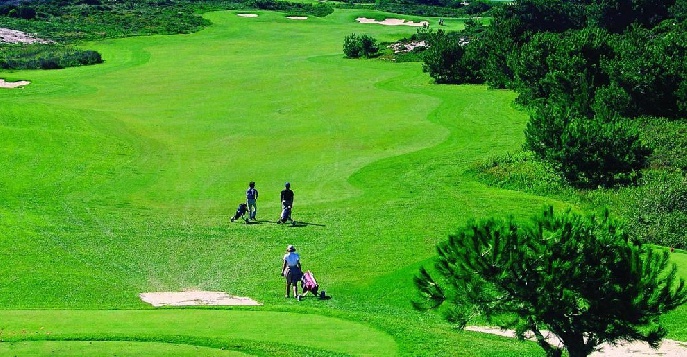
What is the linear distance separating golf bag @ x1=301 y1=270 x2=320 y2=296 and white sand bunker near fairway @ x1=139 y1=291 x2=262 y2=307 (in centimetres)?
205

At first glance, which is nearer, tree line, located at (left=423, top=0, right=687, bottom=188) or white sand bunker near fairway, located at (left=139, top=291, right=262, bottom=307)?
white sand bunker near fairway, located at (left=139, top=291, right=262, bottom=307)

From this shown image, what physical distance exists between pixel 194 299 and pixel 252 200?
477 inches

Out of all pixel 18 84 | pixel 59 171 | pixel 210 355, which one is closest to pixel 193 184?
pixel 59 171

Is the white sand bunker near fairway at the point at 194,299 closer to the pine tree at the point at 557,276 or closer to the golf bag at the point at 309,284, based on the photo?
the golf bag at the point at 309,284

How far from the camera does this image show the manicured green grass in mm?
23016

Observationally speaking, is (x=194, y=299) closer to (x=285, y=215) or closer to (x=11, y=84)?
(x=285, y=215)

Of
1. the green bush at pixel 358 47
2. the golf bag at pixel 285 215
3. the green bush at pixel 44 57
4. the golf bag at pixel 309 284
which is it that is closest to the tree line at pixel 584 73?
the green bush at pixel 358 47

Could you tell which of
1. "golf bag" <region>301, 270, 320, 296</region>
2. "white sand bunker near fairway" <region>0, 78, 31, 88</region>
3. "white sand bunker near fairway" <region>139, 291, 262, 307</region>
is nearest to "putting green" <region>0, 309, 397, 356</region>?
"white sand bunker near fairway" <region>139, 291, 262, 307</region>

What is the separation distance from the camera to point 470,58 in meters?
82.1

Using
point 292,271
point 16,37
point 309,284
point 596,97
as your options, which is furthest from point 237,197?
point 16,37

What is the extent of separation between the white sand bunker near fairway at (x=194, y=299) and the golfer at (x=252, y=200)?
10404 millimetres

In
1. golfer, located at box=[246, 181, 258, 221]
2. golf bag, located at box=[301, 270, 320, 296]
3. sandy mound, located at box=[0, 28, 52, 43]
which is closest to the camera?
golf bag, located at box=[301, 270, 320, 296]

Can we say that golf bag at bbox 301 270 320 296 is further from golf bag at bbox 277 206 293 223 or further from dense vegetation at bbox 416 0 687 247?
dense vegetation at bbox 416 0 687 247

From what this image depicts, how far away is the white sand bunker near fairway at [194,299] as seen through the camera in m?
27.7
